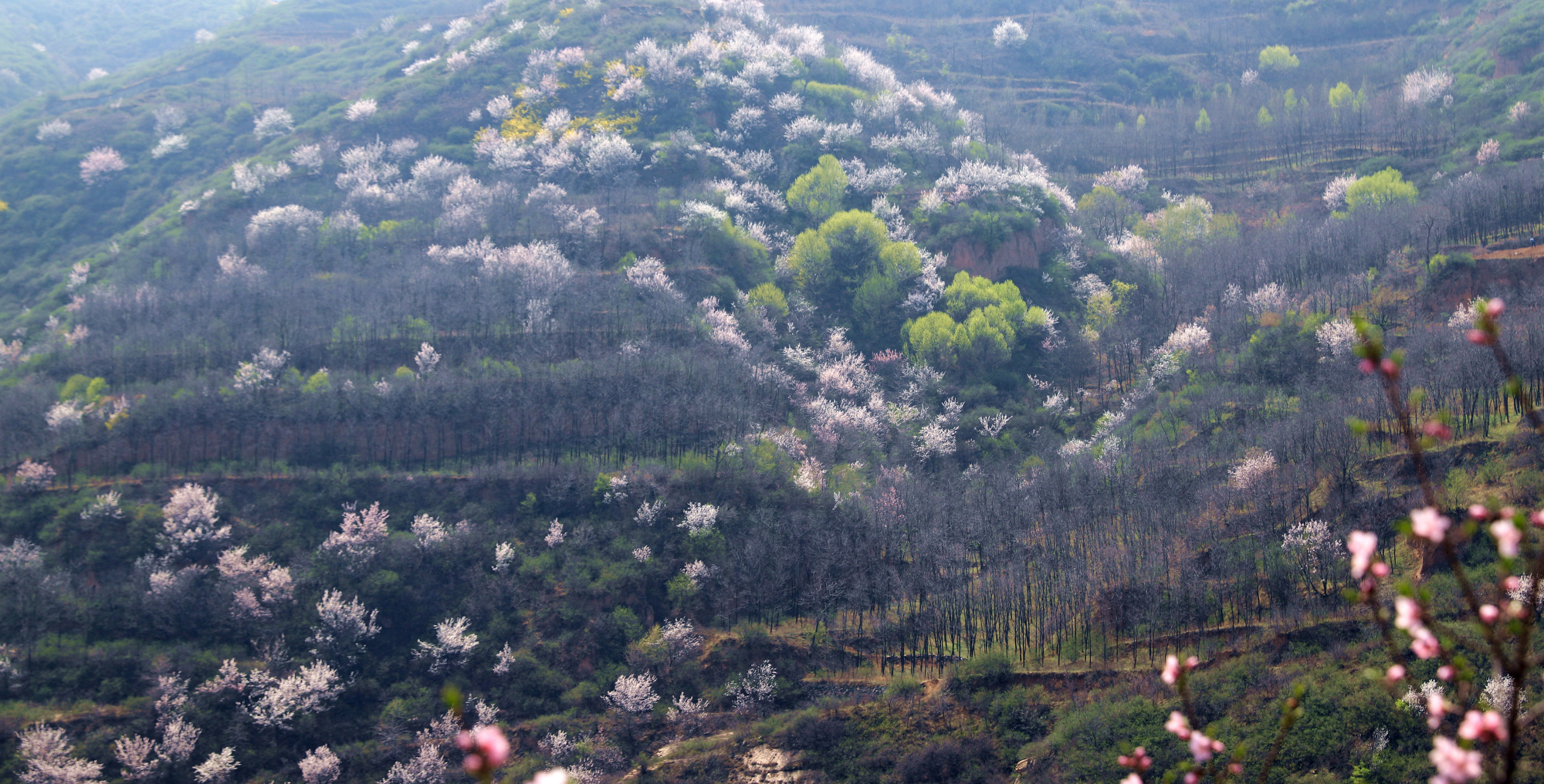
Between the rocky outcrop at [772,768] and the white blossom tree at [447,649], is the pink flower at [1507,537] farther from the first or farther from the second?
the white blossom tree at [447,649]

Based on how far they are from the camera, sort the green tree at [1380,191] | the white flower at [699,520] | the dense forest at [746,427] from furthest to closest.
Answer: the green tree at [1380,191], the white flower at [699,520], the dense forest at [746,427]

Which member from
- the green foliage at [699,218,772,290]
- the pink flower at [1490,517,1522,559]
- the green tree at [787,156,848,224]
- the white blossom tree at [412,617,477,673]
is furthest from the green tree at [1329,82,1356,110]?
the pink flower at [1490,517,1522,559]

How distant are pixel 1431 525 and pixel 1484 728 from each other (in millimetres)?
1499

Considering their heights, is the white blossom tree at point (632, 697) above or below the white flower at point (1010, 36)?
below

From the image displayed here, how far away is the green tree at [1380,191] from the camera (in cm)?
6912

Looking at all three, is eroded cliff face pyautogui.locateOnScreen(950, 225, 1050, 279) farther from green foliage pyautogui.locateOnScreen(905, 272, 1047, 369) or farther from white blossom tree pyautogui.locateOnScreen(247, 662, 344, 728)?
white blossom tree pyautogui.locateOnScreen(247, 662, 344, 728)

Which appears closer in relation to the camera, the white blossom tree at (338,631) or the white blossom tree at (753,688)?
the white blossom tree at (753,688)

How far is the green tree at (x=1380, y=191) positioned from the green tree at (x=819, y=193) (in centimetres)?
3870

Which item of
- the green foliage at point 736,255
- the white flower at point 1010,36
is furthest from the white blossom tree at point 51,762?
the white flower at point 1010,36

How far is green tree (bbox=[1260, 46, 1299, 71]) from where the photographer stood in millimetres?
105250

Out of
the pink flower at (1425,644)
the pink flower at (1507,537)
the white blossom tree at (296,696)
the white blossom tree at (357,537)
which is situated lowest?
the white blossom tree at (296,696)

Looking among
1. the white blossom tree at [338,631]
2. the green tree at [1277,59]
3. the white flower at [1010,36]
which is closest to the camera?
the white blossom tree at [338,631]

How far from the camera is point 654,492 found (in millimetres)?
46625

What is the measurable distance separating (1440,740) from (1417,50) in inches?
4696
